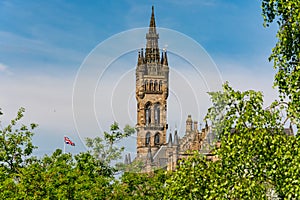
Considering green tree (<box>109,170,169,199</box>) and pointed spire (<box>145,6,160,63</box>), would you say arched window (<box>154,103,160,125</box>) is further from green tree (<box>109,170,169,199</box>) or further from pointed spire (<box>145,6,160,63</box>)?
green tree (<box>109,170,169,199</box>)

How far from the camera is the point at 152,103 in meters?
166

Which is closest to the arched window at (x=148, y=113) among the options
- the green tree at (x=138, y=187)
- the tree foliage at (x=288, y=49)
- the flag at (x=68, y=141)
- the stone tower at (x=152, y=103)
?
the stone tower at (x=152, y=103)

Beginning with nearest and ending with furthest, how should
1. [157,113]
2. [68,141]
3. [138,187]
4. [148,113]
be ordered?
[138,187] < [68,141] < [157,113] < [148,113]

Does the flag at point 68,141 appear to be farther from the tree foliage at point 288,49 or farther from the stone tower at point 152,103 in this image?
the stone tower at point 152,103

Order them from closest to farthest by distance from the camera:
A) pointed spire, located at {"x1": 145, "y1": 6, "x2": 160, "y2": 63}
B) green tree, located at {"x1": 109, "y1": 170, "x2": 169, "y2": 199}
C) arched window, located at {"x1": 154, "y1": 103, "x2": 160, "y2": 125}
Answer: green tree, located at {"x1": 109, "y1": 170, "x2": 169, "y2": 199} → pointed spire, located at {"x1": 145, "y1": 6, "x2": 160, "y2": 63} → arched window, located at {"x1": 154, "y1": 103, "x2": 160, "y2": 125}

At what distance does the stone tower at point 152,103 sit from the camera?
15800 cm

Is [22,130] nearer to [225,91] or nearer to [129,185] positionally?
[129,185]

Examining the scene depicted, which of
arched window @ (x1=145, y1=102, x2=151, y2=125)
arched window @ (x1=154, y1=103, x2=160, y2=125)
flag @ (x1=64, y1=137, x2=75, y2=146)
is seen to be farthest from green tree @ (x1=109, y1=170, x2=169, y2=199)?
arched window @ (x1=145, y1=102, x2=151, y2=125)

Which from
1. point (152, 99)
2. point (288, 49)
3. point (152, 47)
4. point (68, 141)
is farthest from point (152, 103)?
point (288, 49)

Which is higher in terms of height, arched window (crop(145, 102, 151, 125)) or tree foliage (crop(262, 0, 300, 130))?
arched window (crop(145, 102, 151, 125))

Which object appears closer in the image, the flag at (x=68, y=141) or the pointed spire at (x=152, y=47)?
the flag at (x=68, y=141)

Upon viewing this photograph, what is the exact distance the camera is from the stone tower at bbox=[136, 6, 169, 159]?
15800cm

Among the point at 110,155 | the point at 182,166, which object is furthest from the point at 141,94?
the point at 182,166

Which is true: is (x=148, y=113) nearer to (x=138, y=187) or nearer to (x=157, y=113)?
(x=157, y=113)
